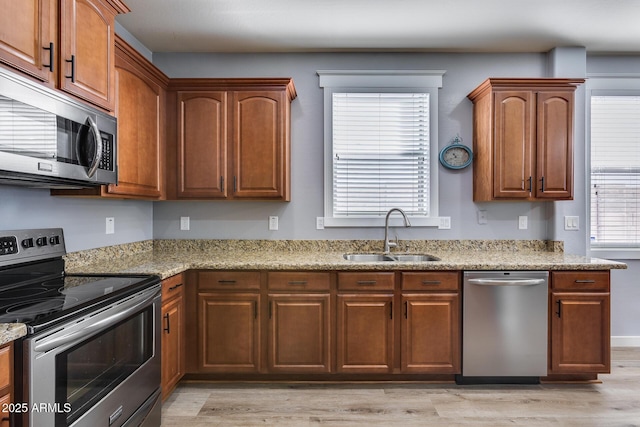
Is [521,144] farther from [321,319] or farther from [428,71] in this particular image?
[321,319]

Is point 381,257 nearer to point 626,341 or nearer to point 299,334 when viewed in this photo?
point 299,334

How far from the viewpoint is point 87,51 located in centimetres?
189

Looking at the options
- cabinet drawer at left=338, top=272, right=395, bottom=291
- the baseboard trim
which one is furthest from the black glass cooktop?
the baseboard trim

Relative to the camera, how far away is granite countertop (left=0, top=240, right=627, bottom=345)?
8.48 feet

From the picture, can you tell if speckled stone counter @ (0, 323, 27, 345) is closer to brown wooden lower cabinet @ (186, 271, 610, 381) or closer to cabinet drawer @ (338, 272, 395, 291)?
brown wooden lower cabinet @ (186, 271, 610, 381)

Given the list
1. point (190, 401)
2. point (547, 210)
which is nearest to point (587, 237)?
point (547, 210)

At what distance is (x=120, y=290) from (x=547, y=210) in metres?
3.35

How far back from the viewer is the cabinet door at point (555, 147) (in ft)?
9.93

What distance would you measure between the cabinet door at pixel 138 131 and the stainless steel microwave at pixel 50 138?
0.37 metres

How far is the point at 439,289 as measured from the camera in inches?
106

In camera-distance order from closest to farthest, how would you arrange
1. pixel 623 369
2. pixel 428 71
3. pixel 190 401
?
1. pixel 190 401
2. pixel 623 369
3. pixel 428 71

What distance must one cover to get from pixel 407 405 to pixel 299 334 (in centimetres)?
85

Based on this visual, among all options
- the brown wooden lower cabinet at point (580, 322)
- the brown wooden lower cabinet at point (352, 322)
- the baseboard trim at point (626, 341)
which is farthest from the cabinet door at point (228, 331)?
the baseboard trim at point (626, 341)

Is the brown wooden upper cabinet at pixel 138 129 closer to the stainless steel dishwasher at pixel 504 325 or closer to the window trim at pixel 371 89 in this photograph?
the window trim at pixel 371 89
